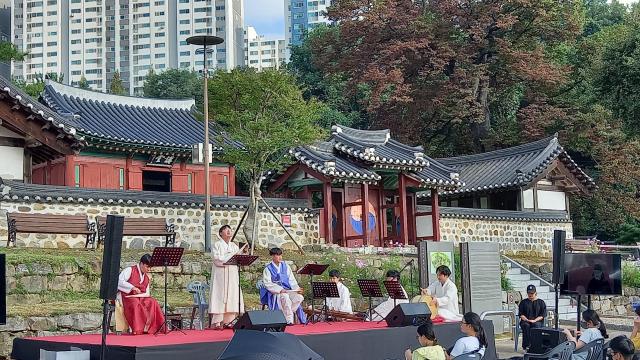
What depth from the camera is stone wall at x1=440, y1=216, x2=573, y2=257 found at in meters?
28.9

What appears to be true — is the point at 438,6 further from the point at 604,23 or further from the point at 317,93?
the point at 604,23

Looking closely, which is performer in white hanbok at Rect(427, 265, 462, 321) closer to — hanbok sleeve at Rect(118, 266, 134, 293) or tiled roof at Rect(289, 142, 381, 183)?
hanbok sleeve at Rect(118, 266, 134, 293)

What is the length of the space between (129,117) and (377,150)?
9.64m

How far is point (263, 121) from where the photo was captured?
2136 cm

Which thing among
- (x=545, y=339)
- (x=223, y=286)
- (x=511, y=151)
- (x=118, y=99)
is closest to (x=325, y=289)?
(x=223, y=286)

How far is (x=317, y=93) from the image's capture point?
158 ft

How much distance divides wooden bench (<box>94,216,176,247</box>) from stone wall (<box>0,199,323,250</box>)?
0.60m

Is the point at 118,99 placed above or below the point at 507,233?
above

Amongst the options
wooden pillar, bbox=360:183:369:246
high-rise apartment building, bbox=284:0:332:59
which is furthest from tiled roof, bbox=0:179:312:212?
high-rise apartment building, bbox=284:0:332:59

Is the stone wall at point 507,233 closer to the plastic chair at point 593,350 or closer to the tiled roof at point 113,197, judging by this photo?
the tiled roof at point 113,197

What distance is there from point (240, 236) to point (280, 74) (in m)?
4.51

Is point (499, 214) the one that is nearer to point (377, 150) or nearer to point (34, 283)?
point (377, 150)

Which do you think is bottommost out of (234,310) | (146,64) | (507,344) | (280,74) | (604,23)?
(507,344)

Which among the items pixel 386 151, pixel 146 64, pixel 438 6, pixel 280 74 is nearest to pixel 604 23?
pixel 438 6
